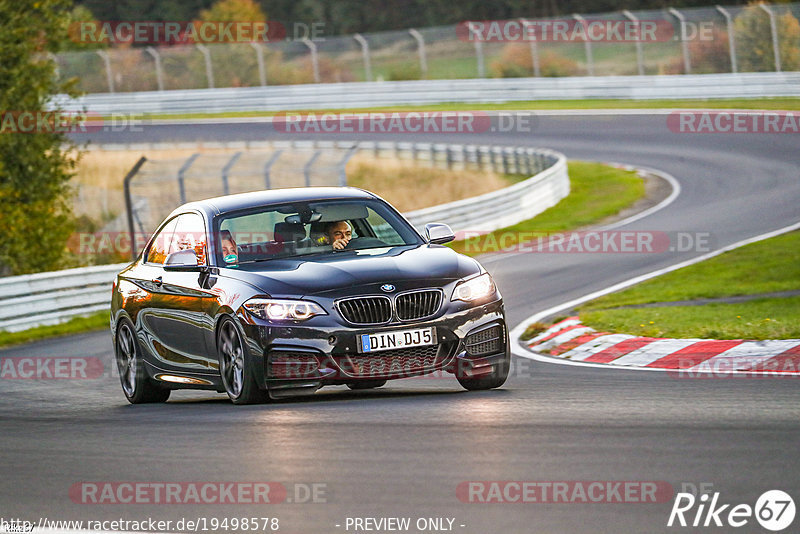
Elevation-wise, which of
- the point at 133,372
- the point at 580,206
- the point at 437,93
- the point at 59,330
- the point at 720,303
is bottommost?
the point at 580,206

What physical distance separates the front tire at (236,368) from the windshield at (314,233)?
2.05 ft

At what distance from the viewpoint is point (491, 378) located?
30.7 feet

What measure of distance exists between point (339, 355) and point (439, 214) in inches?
663

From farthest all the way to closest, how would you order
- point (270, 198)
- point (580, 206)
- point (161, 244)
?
point (580, 206)
point (161, 244)
point (270, 198)

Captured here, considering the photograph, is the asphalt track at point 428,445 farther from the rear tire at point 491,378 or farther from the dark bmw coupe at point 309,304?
the dark bmw coupe at point 309,304

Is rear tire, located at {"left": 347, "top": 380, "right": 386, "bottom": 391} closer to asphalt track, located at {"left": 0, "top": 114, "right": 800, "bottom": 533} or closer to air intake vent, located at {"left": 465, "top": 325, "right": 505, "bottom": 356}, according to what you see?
asphalt track, located at {"left": 0, "top": 114, "right": 800, "bottom": 533}

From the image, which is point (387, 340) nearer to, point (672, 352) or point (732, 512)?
point (732, 512)

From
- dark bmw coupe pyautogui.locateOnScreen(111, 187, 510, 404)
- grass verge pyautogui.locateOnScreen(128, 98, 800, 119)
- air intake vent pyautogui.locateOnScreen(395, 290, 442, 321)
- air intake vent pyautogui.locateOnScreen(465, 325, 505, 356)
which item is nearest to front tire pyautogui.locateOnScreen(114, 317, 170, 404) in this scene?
dark bmw coupe pyautogui.locateOnScreen(111, 187, 510, 404)

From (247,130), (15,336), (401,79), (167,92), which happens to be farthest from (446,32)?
(15,336)

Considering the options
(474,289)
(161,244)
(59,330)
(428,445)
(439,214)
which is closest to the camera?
(428,445)

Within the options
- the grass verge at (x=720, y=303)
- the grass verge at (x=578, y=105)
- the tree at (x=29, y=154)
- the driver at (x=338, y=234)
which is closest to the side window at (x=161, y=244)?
the driver at (x=338, y=234)

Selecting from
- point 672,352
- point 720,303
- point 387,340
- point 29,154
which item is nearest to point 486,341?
point 387,340

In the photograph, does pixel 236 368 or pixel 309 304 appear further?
pixel 236 368

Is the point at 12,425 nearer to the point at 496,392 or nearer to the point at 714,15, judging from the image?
the point at 496,392
